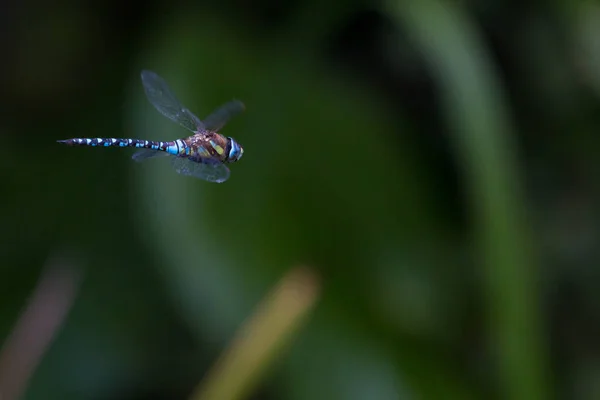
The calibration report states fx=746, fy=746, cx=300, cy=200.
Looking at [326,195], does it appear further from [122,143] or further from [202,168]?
[122,143]

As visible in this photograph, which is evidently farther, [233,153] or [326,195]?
[326,195]

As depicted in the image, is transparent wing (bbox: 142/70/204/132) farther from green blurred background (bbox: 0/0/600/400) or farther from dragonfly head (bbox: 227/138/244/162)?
green blurred background (bbox: 0/0/600/400)

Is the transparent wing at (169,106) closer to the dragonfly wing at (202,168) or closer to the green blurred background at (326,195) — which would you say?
the dragonfly wing at (202,168)

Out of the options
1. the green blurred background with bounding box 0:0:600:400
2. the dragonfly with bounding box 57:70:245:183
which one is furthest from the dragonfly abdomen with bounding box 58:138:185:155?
the green blurred background with bounding box 0:0:600:400

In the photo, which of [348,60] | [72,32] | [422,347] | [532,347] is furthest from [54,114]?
[532,347]

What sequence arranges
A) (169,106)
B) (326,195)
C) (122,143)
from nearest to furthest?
(122,143) < (169,106) < (326,195)

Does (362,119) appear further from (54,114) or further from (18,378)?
(18,378)

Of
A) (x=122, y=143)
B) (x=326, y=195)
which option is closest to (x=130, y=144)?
(x=122, y=143)
